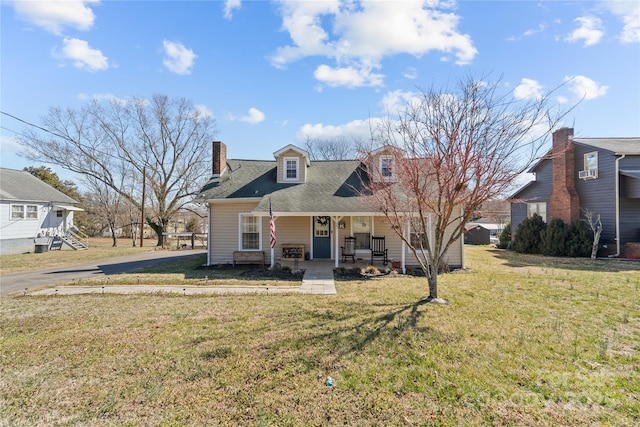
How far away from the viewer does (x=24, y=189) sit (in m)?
21.7

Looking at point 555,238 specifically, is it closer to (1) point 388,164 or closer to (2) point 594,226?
(2) point 594,226

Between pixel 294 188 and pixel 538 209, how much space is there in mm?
17104

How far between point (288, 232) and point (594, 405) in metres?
10.7

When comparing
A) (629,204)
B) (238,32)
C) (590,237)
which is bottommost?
(590,237)

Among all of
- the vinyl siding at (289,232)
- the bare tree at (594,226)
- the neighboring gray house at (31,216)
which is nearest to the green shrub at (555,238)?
the bare tree at (594,226)

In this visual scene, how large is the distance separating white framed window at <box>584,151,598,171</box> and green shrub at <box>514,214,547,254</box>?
12.1 ft

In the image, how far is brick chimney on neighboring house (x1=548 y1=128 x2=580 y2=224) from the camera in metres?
17.0

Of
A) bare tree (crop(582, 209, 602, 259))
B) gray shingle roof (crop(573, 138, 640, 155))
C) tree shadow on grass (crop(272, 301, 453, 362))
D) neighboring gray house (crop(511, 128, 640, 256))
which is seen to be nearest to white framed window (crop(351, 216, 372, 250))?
tree shadow on grass (crop(272, 301, 453, 362))

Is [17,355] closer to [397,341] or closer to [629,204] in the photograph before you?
[397,341]

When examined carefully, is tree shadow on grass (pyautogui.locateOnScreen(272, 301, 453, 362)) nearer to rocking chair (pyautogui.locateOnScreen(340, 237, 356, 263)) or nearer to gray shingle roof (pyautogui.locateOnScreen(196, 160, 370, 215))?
gray shingle roof (pyautogui.locateOnScreen(196, 160, 370, 215))

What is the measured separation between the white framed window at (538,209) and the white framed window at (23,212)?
116 ft

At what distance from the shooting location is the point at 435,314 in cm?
599

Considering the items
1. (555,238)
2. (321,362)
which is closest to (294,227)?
(321,362)

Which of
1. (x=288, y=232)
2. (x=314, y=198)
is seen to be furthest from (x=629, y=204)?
(x=288, y=232)
